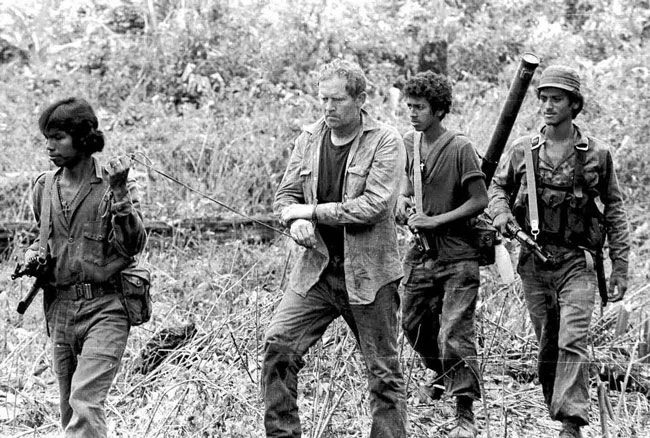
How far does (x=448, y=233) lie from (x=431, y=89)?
0.93 meters

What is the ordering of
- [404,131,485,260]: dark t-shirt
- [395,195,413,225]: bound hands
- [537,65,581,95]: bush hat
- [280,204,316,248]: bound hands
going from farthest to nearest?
[395,195,413,225]: bound hands → [404,131,485,260]: dark t-shirt → [537,65,581,95]: bush hat → [280,204,316,248]: bound hands

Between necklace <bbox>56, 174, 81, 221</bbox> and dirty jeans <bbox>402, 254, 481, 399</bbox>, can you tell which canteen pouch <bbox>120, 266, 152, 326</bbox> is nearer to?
necklace <bbox>56, 174, 81, 221</bbox>

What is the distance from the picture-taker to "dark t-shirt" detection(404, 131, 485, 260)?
6531 millimetres

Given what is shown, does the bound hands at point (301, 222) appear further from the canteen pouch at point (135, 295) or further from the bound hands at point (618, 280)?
the bound hands at point (618, 280)

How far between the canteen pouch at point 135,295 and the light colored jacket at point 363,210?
31.8 inches

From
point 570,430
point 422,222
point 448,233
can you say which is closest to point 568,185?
point 448,233

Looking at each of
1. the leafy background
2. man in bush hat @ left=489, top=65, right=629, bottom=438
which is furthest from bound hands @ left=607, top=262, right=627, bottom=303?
the leafy background

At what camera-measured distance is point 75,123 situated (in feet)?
17.0

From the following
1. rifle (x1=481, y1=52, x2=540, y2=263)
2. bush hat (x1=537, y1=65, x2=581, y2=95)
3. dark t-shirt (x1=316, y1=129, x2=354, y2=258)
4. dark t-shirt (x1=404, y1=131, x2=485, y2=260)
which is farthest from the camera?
rifle (x1=481, y1=52, x2=540, y2=263)

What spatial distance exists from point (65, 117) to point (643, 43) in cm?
1245

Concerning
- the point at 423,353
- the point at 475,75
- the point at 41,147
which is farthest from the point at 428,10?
the point at 423,353

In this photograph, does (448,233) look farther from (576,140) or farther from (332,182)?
(332,182)

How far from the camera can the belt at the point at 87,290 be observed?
17.0 feet

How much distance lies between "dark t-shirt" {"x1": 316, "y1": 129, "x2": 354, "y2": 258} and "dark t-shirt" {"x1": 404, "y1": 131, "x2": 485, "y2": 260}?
1.16 metres
